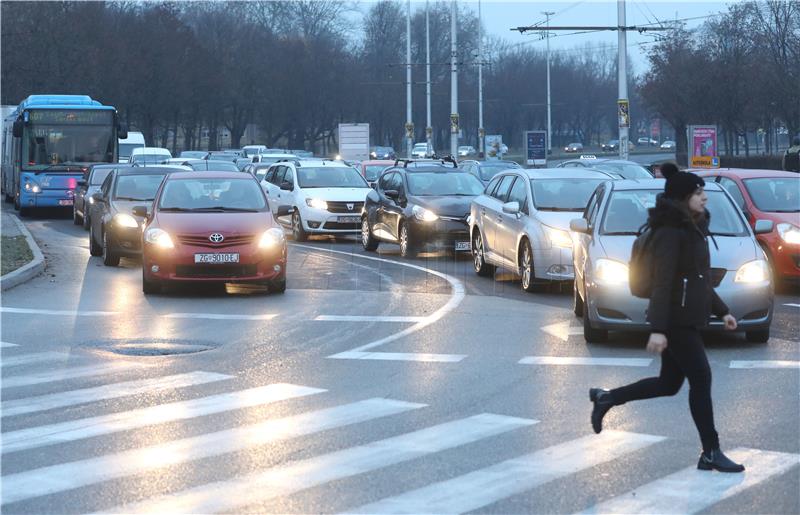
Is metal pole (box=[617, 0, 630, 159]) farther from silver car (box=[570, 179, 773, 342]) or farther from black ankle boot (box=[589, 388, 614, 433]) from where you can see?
black ankle boot (box=[589, 388, 614, 433])

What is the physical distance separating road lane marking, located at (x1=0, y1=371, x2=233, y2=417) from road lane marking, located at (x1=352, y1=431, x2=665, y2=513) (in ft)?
11.6

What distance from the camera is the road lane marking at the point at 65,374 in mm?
10588

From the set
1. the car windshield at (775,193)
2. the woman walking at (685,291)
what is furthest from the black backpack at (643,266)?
the car windshield at (775,193)

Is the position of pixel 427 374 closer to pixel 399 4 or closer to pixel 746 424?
pixel 746 424

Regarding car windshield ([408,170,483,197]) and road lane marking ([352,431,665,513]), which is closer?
road lane marking ([352,431,665,513])

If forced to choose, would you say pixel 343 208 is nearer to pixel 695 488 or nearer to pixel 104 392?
pixel 104 392

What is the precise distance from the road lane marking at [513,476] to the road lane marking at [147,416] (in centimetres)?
250

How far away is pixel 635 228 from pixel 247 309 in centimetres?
463

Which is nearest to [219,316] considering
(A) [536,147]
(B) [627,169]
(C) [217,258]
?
(C) [217,258]

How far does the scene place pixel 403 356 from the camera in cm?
1190

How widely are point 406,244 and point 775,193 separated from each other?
688 cm

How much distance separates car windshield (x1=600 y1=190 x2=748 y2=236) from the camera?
13562 mm

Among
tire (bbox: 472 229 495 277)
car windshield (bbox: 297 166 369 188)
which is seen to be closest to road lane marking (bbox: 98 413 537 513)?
tire (bbox: 472 229 495 277)

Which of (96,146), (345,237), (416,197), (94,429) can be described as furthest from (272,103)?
(94,429)
